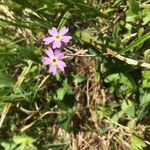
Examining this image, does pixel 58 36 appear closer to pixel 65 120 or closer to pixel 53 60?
pixel 53 60

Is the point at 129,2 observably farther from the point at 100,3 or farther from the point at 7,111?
the point at 7,111

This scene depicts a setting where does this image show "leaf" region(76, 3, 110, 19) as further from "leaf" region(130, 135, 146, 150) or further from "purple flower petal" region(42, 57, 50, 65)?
"leaf" region(130, 135, 146, 150)

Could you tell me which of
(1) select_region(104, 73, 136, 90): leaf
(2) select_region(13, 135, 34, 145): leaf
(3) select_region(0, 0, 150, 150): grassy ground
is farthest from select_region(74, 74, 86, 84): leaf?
(2) select_region(13, 135, 34, 145): leaf

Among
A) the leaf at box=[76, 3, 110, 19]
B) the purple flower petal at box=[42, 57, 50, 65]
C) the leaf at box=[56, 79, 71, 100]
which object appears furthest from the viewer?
the leaf at box=[56, 79, 71, 100]

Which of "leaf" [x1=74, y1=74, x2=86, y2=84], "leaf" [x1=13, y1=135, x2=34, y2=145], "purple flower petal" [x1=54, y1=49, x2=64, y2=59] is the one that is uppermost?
"purple flower petal" [x1=54, y1=49, x2=64, y2=59]

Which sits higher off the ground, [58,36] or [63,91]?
[58,36]

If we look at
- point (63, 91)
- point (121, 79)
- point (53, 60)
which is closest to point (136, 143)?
point (121, 79)
